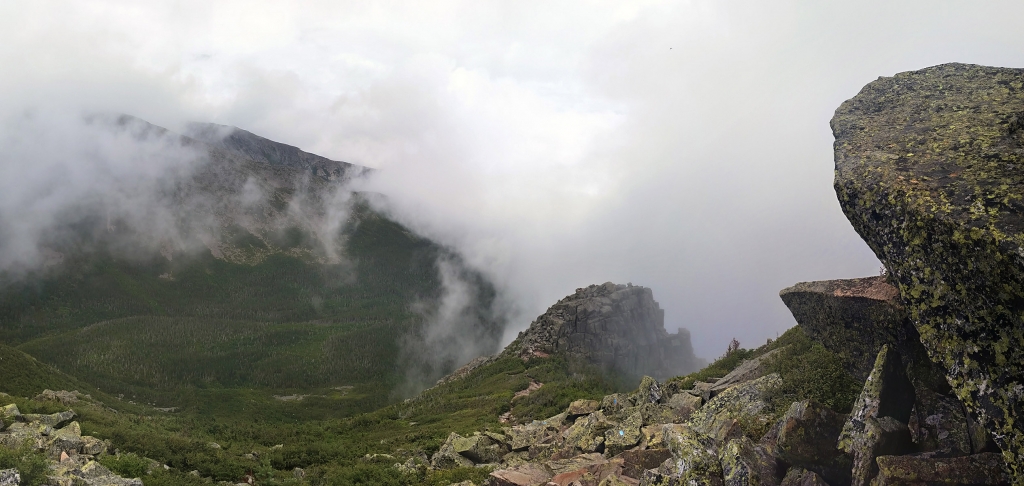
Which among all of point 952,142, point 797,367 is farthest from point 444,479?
point 952,142

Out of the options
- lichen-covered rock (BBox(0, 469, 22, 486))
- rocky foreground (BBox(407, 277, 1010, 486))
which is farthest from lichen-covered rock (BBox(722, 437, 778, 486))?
lichen-covered rock (BBox(0, 469, 22, 486))

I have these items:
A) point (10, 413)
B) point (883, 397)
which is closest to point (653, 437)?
point (883, 397)

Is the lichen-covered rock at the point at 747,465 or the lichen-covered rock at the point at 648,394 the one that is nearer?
the lichen-covered rock at the point at 747,465

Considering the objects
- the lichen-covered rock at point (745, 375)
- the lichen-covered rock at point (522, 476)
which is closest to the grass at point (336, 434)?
the lichen-covered rock at point (522, 476)

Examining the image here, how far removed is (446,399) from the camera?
10519 cm

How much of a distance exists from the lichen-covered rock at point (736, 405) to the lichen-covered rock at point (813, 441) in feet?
12.8

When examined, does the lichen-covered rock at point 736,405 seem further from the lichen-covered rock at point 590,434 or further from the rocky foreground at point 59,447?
the rocky foreground at point 59,447

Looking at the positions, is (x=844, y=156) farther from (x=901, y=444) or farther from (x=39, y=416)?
(x=39, y=416)

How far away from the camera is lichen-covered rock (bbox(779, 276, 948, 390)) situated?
444 inches

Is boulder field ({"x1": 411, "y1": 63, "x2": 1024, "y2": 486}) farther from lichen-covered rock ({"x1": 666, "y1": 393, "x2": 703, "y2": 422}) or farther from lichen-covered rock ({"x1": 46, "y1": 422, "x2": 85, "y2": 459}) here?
lichen-covered rock ({"x1": 46, "y1": 422, "x2": 85, "y2": 459})

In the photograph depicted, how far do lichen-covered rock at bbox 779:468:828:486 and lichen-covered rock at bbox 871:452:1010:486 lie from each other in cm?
150

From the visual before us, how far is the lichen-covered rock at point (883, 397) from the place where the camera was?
36.8 feet

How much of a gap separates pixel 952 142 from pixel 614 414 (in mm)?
27510

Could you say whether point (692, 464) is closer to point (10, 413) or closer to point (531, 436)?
point (531, 436)
